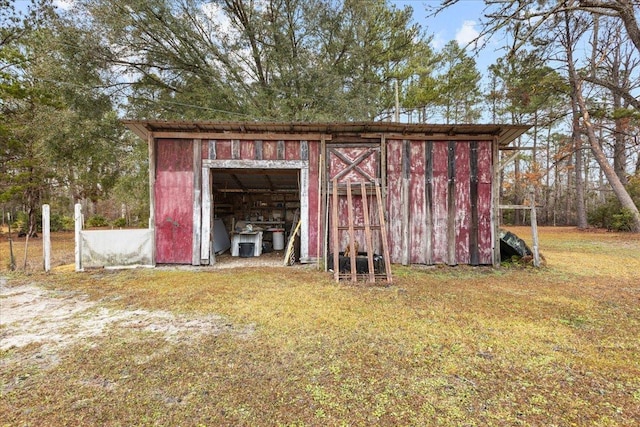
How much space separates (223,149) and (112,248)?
9.99 feet

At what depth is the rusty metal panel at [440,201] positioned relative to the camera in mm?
6426

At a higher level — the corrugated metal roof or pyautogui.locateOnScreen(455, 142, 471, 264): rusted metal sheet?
the corrugated metal roof

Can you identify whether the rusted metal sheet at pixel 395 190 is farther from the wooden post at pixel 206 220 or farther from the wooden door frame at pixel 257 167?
the wooden post at pixel 206 220

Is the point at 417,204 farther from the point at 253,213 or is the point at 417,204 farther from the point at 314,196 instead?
the point at 253,213

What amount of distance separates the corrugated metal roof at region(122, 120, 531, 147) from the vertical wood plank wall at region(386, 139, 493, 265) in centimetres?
26

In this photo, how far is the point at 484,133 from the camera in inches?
252

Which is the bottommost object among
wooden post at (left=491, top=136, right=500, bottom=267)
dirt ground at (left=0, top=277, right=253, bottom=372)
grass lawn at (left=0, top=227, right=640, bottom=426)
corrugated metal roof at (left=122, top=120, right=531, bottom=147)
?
grass lawn at (left=0, top=227, right=640, bottom=426)

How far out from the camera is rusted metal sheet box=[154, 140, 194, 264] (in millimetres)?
6328

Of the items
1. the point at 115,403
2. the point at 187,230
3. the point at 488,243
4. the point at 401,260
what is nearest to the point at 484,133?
the point at 488,243

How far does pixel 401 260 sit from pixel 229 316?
13.6 ft

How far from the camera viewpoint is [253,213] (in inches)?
394

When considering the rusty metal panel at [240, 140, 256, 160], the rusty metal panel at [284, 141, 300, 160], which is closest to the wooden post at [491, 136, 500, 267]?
the rusty metal panel at [284, 141, 300, 160]

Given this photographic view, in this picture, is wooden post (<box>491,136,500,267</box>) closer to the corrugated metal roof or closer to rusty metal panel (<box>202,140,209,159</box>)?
the corrugated metal roof

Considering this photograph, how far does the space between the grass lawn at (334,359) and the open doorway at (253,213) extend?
340 cm
